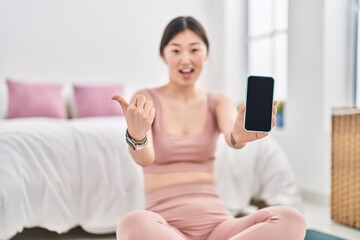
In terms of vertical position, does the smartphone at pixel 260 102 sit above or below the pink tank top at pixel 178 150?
above

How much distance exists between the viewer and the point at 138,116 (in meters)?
1.02

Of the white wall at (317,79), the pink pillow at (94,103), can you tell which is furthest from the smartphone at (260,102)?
the pink pillow at (94,103)

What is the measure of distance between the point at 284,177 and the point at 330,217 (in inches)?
13.0

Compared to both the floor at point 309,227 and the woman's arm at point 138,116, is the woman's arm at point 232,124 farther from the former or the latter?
the floor at point 309,227

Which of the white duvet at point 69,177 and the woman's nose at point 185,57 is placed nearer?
the woman's nose at point 185,57

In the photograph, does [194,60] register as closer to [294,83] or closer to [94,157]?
[94,157]

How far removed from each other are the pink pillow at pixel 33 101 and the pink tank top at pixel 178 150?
1758mm

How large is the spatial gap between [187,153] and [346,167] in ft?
3.85

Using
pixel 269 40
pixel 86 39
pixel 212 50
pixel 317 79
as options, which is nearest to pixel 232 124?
pixel 317 79

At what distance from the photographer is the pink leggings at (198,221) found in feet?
3.42

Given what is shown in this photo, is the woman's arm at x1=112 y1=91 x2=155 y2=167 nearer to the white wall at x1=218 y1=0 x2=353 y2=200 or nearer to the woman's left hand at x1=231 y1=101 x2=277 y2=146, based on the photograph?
the woman's left hand at x1=231 y1=101 x2=277 y2=146

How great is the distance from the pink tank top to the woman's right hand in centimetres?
26

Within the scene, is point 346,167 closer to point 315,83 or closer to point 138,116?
point 315,83

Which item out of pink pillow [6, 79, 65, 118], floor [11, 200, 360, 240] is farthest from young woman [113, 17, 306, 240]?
pink pillow [6, 79, 65, 118]
